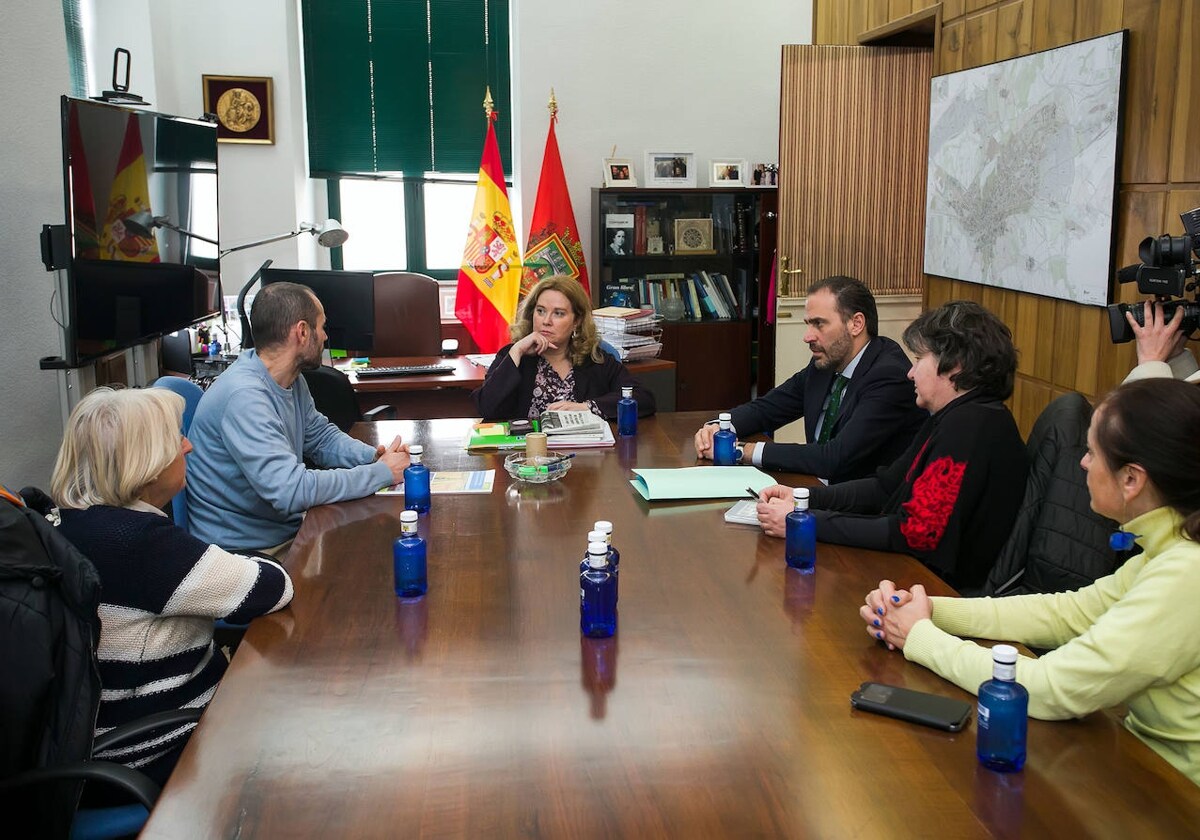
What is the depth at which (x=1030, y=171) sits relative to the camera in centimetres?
432

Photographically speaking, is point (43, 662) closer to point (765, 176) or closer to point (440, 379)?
point (440, 379)

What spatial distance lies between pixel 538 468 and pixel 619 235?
156 inches

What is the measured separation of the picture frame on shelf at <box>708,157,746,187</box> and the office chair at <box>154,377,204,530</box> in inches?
174

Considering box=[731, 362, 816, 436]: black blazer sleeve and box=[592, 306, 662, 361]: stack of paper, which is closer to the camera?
box=[731, 362, 816, 436]: black blazer sleeve

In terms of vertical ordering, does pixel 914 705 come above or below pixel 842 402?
below

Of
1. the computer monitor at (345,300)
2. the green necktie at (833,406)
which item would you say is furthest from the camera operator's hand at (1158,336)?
the computer monitor at (345,300)

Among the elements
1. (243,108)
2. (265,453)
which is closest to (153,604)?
(265,453)

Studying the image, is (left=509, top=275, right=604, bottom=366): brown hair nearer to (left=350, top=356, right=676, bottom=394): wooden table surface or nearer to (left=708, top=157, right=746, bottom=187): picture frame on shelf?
(left=350, top=356, right=676, bottom=394): wooden table surface

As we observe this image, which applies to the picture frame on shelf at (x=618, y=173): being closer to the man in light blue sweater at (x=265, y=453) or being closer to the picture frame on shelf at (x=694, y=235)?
the picture frame on shelf at (x=694, y=235)

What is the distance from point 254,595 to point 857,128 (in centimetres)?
463

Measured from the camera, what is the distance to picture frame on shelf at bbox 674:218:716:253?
6656 mm

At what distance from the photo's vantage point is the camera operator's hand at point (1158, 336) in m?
3.08

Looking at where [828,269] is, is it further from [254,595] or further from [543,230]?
[254,595]

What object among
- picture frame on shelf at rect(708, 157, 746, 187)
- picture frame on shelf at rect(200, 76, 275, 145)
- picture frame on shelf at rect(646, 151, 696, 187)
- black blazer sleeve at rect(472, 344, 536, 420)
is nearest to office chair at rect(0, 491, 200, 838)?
black blazer sleeve at rect(472, 344, 536, 420)
